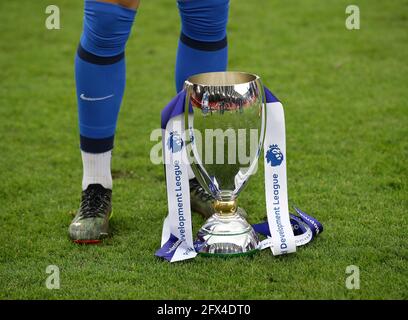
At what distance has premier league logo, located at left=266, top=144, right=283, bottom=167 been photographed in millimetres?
1951

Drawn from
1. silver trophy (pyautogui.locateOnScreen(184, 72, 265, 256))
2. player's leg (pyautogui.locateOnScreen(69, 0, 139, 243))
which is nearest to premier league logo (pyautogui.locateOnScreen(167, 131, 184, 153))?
silver trophy (pyautogui.locateOnScreen(184, 72, 265, 256))

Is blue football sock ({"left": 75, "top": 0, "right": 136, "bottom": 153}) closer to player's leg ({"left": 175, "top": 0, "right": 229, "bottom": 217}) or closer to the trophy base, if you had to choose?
player's leg ({"left": 175, "top": 0, "right": 229, "bottom": 217})

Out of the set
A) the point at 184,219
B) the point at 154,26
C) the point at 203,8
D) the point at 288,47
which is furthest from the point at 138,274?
the point at 154,26

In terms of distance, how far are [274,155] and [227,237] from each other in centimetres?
27

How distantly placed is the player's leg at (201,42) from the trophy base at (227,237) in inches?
8.9

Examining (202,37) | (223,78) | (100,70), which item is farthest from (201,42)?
(100,70)

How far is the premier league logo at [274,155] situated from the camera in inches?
76.8

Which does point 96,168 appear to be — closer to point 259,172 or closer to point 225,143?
point 225,143

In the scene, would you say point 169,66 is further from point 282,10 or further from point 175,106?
point 175,106

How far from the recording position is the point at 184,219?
192cm

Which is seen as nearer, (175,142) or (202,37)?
(175,142)

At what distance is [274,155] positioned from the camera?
6.41ft

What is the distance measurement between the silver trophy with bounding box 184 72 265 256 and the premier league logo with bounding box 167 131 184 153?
3 cm

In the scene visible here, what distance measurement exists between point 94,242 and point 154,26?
3.11m
